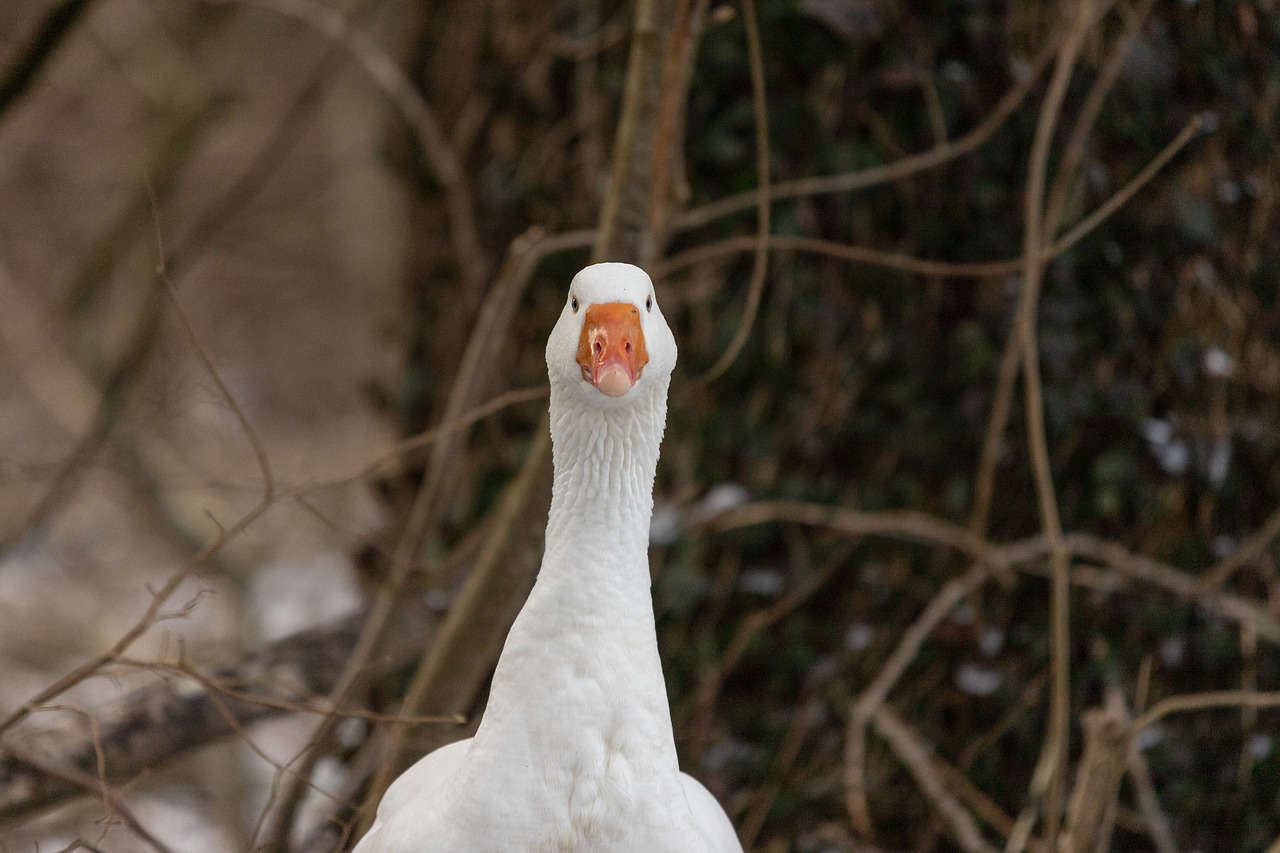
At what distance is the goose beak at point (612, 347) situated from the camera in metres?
1.39

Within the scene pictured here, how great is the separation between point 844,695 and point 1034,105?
1.61 meters

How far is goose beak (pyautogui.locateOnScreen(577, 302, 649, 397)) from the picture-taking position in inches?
54.6

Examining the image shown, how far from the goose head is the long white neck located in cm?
3

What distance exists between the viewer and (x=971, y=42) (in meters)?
2.89

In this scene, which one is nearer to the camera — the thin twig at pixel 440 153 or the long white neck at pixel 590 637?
the long white neck at pixel 590 637

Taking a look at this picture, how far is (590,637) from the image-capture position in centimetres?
145

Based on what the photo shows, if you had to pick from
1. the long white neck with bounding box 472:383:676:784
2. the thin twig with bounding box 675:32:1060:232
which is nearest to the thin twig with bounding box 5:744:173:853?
the long white neck with bounding box 472:383:676:784

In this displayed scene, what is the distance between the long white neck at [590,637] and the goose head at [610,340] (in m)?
0.03

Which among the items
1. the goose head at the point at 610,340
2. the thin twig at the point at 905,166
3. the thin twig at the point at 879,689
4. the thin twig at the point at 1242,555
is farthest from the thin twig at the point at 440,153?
the thin twig at the point at 1242,555

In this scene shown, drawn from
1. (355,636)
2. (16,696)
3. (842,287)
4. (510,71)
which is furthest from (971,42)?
(16,696)

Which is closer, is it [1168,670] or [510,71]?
[1168,670]

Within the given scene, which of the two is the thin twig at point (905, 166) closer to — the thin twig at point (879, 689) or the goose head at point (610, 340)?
the goose head at point (610, 340)

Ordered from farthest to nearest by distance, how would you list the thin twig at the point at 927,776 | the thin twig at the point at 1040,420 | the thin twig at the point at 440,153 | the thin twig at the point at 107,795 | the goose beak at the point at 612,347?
1. the thin twig at the point at 440,153
2. the thin twig at the point at 927,776
3. the thin twig at the point at 1040,420
4. the thin twig at the point at 107,795
5. the goose beak at the point at 612,347

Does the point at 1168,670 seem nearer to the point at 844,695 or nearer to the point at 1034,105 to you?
the point at 844,695
